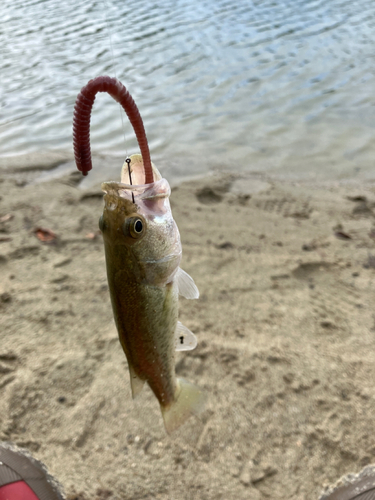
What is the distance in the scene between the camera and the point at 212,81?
9.09 metres

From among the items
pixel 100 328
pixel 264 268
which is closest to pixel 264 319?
pixel 264 268

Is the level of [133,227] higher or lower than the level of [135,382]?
higher

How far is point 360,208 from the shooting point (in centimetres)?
516

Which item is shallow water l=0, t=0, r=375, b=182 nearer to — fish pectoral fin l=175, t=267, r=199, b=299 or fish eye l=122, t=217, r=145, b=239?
fish pectoral fin l=175, t=267, r=199, b=299

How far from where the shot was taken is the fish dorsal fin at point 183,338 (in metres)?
1.67

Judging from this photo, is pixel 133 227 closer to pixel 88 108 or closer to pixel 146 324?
pixel 146 324

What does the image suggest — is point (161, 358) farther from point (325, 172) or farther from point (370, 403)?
point (325, 172)

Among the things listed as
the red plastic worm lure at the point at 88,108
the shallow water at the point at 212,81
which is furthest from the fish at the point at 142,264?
the shallow water at the point at 212,81

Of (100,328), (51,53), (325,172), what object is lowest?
(325,172)

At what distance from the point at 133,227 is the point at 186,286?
0.39 meters

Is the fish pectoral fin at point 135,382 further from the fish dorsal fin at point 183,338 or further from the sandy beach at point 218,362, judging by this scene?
the sandy beach at point 218,362

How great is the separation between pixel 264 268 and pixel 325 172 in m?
2.76

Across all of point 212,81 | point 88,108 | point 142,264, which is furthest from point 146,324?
point 212,81

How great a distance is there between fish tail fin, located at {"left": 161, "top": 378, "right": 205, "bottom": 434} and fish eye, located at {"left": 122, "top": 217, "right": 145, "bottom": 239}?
2.51 ft
